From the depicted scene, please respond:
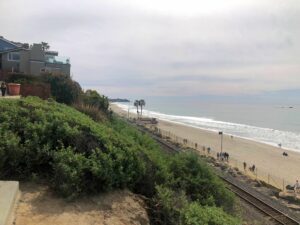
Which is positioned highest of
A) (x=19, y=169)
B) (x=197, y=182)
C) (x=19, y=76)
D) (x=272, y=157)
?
(x=19, y=76)

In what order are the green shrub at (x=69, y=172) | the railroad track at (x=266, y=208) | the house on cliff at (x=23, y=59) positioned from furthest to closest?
1. the house on cliff at (x=23, y=59)
2. the railroad track at (x=266, y=208)
3. the green shrub at (x=69, y=172)

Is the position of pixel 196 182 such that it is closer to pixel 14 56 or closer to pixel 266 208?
pixel 266 208

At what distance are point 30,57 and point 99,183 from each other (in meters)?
31.0

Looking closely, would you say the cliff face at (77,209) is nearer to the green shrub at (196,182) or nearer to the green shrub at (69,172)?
the green shrub at (69,172)

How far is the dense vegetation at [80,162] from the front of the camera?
8.75 m

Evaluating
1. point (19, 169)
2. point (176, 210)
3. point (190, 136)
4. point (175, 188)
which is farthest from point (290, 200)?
point (190, 136)

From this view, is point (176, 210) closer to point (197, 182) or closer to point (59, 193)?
point (59, 193)

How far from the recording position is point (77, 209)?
26.6 ft

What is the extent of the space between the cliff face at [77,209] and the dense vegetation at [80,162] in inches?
9.3

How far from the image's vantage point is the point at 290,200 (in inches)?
1084

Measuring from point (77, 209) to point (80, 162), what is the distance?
3.61ft

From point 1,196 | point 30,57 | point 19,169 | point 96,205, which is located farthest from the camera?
point 30,57

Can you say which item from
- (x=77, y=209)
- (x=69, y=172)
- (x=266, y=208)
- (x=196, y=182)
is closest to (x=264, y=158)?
(x=266, y=208)

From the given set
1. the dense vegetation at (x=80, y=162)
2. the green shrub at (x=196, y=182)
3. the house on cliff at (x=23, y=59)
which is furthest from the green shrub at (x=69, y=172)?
the house on cliff at (x=23, y=59)
